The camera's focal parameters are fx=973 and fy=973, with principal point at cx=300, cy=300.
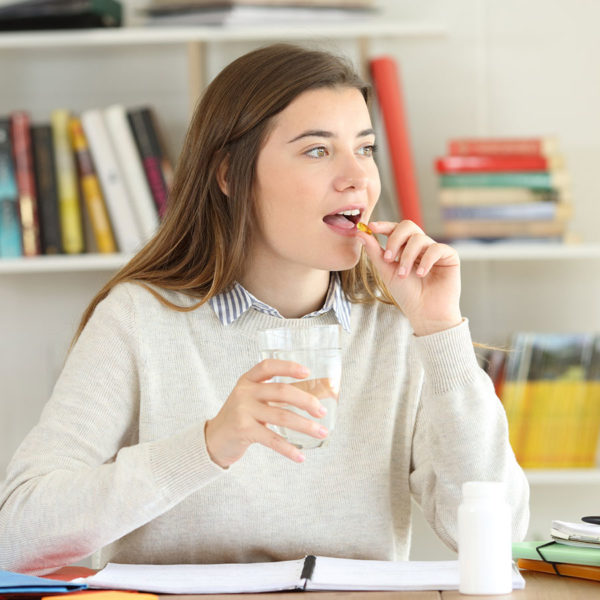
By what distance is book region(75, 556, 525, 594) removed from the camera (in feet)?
3.47

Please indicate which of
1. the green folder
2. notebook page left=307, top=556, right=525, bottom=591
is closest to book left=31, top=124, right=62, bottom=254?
notebook page left=307, top=556, right=525, bottom=591

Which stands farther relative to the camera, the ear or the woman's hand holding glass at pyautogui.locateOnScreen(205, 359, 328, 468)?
the ear

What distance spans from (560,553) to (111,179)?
155 centimetres

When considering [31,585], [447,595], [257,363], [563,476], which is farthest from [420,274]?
[563,476]

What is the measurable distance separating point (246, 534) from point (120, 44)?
149 centimetres

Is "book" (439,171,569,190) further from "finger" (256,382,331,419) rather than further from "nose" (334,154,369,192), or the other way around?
"finger" (256,382,331,419)

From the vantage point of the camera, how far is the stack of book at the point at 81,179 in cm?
234

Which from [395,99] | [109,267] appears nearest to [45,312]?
[109,267]

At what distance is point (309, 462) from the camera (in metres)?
1.46

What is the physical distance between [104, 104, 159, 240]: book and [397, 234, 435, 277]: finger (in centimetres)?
110

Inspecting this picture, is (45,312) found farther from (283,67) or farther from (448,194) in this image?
(283,67)

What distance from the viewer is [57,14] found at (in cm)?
235

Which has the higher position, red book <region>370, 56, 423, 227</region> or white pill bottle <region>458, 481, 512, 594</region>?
Result: red book <region>370, 56, 423, 227</region>

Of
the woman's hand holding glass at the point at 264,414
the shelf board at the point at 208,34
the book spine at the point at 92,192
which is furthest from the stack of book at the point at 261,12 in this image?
Answer: the woman's hand holding glass at the point at 264,414
